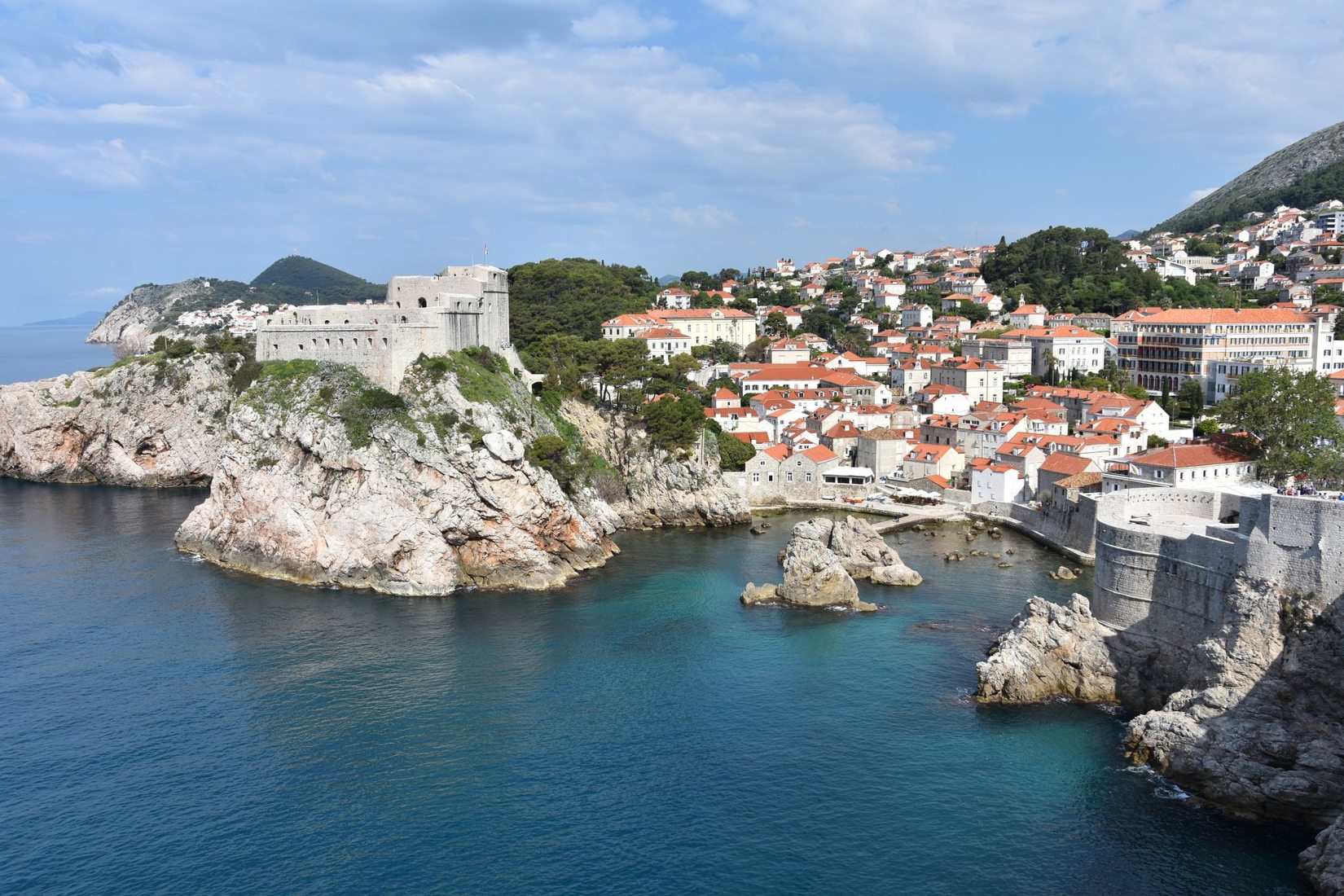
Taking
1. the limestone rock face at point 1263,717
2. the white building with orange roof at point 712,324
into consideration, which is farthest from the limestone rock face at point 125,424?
the limestone rock face at point 1263,717

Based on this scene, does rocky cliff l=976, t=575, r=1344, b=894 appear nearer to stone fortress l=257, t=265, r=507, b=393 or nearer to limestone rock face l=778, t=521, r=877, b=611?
limestone rock face l=778, t=521, r=877, b=611

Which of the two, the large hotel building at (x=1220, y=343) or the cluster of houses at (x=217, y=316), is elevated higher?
the cluster of houses at (x=217, y=316)

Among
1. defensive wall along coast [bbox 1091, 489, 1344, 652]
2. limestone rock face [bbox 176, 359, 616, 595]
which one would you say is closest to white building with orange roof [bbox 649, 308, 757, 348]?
limestone rock face [bbox 176, 359, 616, 595]

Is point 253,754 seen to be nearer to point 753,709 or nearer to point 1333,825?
point 753,709

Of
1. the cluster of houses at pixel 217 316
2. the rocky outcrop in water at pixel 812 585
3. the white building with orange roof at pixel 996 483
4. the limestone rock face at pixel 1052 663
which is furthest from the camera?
→ the cluster of houses at pixel 217 316

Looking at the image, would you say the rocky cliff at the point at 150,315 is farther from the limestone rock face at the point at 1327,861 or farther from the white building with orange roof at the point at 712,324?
the limestone rock face at the point at 1327,861
